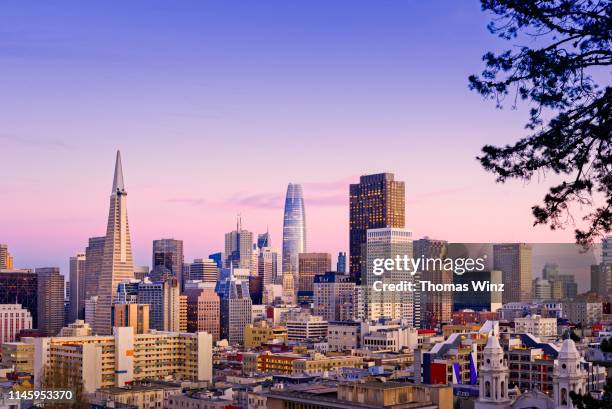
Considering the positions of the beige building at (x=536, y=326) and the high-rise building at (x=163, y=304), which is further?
the high-rise building at (x=163, y=304)

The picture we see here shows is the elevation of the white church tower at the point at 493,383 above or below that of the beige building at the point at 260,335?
above

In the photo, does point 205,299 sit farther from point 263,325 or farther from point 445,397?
point 445,397

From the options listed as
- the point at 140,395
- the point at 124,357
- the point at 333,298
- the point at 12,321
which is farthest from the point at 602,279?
the point at 12,321

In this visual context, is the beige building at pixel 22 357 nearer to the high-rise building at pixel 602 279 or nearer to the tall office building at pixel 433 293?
the tall office building at pixel 433 293

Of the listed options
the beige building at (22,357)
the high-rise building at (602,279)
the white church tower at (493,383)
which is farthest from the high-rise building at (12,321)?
the white church tower at (493,383)

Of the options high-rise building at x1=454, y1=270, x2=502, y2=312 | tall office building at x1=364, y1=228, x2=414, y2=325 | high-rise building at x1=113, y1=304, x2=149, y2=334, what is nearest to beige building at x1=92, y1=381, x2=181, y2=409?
high-rise building at x1=113, y1=304, x2=149, y2=334

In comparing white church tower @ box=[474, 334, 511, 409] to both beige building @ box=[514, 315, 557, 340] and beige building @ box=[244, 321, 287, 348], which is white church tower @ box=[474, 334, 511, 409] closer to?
beige building @ box=[514, 315, 557, 340]

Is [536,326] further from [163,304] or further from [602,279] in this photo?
[163,304]
